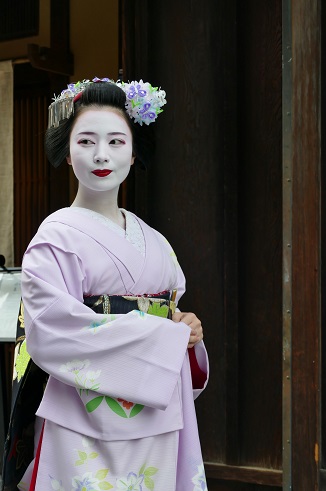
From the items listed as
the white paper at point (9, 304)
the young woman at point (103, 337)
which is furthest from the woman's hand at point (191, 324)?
the white paper at point (9, 304)

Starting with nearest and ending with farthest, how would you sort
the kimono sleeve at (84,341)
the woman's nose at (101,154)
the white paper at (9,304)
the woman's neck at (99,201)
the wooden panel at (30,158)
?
the kimono sleeve at (84,341), the woman's nose at (101,154), the woman's neck at (99,201), the white paper at (9,304), the wooden panel at (30,158)

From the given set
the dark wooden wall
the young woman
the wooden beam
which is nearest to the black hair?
the young woman

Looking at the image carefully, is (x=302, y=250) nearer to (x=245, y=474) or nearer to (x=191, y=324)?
(x=191, y=324)

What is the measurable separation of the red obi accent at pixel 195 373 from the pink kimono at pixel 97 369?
32 cm

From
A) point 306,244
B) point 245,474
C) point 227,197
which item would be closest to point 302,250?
point 306,244

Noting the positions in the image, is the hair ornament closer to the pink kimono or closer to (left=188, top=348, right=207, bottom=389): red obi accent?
the pink kimono

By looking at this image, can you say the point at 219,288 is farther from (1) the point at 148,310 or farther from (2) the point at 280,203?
(1) the point at 148,310

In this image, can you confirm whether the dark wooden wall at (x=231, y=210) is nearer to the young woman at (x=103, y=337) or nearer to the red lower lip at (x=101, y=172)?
the young woman at (x=103, y=337)

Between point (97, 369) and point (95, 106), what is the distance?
0.99 meters

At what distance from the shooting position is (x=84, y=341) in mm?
3174

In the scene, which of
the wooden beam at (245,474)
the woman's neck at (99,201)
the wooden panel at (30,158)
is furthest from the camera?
the wooden panel at (30,158)

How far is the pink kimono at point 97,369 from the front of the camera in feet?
10.4

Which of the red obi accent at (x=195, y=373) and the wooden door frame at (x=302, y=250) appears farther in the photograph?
the wooden door frame at (x=302, y=250)
